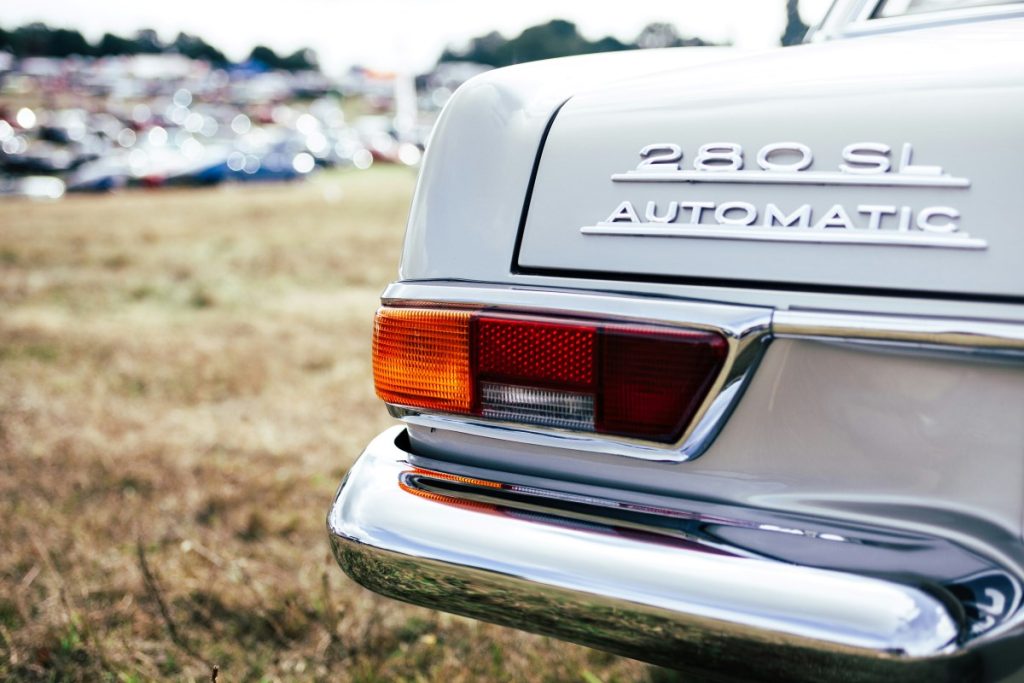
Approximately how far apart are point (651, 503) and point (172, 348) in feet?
13.0

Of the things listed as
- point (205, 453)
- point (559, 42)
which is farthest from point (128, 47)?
point (559, 42)

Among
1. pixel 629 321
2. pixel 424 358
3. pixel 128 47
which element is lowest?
pixel 128 47

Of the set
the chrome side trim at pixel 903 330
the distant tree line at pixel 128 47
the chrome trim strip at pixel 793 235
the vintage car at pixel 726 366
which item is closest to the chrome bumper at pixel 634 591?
the vintage car at pixel 726 366

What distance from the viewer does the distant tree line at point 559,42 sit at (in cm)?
178

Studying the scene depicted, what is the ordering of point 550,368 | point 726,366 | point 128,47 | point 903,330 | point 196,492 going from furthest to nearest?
point 128,47 < point 196,492 < point 550,368 < point 726,366 < point 903,330

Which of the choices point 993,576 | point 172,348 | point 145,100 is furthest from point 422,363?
point 145,100

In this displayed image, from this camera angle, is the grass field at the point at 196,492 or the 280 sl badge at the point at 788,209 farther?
the grass field at the point at 196,492

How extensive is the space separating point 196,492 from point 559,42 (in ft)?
6.16

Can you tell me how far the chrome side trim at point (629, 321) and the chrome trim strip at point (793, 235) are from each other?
3.7 inches

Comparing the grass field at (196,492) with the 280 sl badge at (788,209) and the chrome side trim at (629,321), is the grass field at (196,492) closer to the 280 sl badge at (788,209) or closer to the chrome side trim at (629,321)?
the chrome side trim at (629,321)

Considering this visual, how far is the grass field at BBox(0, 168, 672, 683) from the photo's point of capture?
1945mm

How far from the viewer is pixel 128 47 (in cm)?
7162

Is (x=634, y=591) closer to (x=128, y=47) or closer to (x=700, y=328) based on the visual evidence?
(x=700, y=328)

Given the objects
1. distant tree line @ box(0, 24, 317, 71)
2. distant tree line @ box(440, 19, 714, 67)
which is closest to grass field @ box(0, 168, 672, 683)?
distant tree line @ box(440, 19, 714, 67)
